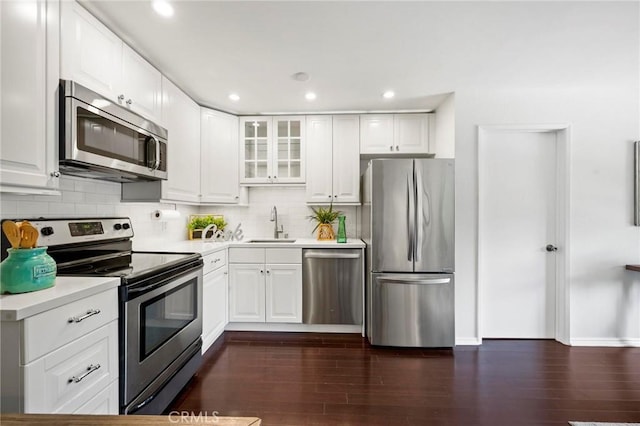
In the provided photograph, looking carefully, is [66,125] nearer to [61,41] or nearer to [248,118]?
[61,41]

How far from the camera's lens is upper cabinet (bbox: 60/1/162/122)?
156 cm

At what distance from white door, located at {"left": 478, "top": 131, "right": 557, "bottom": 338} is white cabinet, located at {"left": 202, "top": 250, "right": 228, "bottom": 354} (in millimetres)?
2643

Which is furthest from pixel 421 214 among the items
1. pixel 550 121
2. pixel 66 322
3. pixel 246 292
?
pixel 66 322

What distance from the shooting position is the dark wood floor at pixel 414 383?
189 cm

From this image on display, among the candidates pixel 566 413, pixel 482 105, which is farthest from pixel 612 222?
pixel 566 413

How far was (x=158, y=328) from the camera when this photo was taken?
5.73 ft

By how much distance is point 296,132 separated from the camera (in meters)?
3.58

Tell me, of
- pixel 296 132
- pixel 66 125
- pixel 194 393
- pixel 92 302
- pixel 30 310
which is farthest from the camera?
pixel 296 132

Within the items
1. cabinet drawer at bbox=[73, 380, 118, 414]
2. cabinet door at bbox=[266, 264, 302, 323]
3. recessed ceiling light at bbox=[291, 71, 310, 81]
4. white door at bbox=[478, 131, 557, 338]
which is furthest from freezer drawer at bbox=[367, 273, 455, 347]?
cabinet drawer at bbox=[73, 380, 118, 414]

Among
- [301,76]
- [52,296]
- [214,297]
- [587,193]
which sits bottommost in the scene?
[214,297]

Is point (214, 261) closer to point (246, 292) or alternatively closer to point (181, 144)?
point (246, 292)

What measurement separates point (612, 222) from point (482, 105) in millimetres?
1717

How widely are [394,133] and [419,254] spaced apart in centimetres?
149

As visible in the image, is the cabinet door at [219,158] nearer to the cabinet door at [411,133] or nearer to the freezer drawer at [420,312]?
the cabinet door at [411,133]
